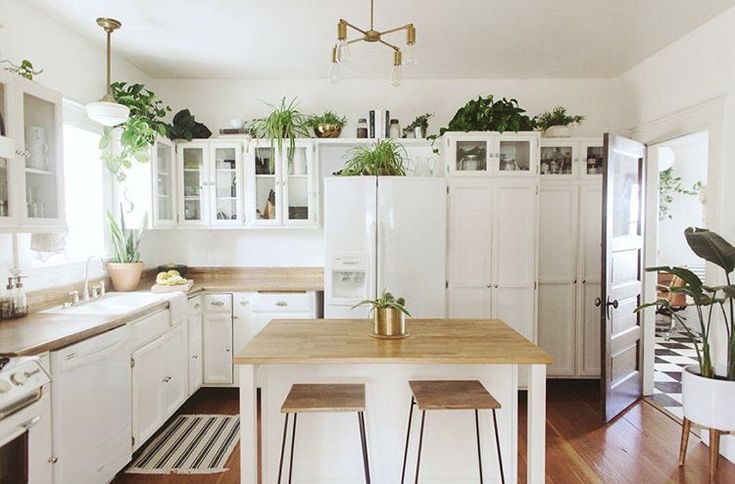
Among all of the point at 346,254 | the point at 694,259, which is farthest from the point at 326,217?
the point at 694,259

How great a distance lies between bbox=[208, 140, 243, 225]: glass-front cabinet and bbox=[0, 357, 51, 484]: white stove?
2.17 metres

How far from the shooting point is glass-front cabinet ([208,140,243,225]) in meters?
3.73

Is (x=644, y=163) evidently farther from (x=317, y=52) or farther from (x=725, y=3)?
(x=317, y=52)

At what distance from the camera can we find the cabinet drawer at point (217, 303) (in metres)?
3.53

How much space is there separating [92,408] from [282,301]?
1.63 metres

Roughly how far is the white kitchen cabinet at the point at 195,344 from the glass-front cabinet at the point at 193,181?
2.53 ft

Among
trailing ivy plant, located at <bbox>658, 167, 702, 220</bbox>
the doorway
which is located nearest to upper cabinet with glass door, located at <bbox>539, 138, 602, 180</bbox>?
the doorway

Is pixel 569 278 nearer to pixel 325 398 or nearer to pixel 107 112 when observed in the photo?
pixel 325 398

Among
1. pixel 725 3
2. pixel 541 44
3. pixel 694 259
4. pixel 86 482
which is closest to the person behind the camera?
pixel 86 482

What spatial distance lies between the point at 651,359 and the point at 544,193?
5.37ft

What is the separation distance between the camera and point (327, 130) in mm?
3754

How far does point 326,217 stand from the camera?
3385 mm

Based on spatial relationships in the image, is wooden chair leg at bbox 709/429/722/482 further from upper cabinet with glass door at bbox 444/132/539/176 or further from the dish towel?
the dish towel

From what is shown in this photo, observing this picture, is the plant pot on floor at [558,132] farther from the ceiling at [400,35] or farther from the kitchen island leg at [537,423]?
the kitchen island leg at [537,423]
